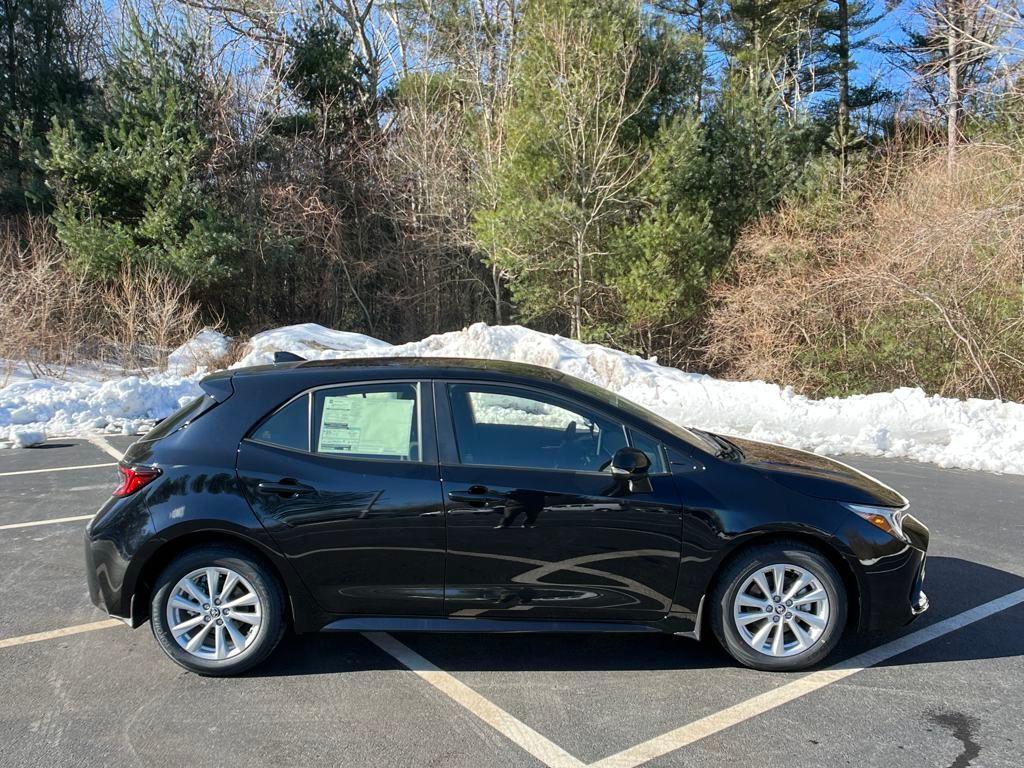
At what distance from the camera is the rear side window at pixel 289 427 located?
4.01 metres

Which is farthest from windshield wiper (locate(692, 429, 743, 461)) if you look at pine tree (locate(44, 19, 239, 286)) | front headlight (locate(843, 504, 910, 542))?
pine tree (locate(44, 19, 239, 286))

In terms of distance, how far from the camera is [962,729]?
11.2 ft

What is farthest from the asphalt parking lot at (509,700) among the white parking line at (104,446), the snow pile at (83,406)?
the snow pile at (83,406)

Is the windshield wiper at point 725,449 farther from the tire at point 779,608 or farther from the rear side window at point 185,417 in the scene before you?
the rear side window at point 185,417

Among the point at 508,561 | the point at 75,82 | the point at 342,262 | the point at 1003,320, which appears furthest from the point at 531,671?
the point at 75,82

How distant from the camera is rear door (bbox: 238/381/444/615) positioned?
12.6 ft

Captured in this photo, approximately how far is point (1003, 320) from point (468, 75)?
56.7 feet

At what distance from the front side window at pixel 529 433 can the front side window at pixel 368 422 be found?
24cm

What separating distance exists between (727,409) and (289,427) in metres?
9.31

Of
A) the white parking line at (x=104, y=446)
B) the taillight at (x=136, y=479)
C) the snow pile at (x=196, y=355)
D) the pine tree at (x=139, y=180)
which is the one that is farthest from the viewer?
the pine tree at (x=139, y=180)

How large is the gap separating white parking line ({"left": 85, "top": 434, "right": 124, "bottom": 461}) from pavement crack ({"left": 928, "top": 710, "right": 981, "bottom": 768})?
8.58m

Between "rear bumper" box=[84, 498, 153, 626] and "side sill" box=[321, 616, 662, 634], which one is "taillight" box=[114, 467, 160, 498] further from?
"side sill" box=[321, 616, 662, 634]

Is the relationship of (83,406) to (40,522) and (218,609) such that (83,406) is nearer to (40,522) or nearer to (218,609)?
(40,522)

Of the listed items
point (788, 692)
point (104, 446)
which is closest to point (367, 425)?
point (788, 692)
